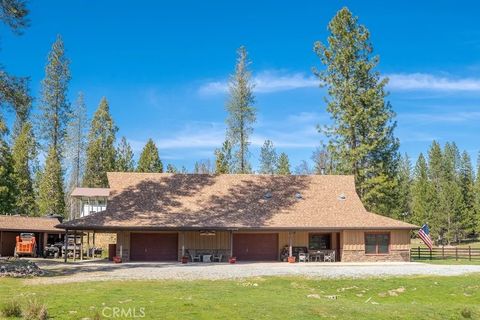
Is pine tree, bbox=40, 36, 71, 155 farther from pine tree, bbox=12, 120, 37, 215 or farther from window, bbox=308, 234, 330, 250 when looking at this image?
window, bbox=308, 234, 330, 250

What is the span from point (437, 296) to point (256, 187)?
21.1 m

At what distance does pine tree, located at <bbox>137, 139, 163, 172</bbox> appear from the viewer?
57156 millimetres

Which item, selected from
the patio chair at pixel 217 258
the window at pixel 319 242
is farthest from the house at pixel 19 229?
the window at pixel 319 242

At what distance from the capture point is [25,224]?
3694cm

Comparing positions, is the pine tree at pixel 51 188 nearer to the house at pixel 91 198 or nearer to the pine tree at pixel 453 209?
the house at pixel 91 198

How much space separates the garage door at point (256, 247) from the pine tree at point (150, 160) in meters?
22.7

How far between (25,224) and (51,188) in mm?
16119

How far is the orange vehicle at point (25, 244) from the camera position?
36031 mm

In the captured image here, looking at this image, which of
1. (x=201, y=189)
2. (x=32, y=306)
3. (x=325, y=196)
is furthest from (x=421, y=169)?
(x=32, y=306)

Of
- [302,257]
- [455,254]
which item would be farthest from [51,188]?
[455,254]

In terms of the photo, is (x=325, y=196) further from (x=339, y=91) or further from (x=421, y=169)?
(x=421, y=169)

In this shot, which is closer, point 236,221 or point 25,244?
point 236,221

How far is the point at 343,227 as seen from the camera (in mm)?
34656

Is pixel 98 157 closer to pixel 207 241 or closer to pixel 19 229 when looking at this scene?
pixel 19 229
